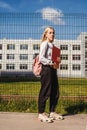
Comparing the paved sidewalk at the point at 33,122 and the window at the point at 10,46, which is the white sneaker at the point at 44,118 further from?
the window at the point at 10,46

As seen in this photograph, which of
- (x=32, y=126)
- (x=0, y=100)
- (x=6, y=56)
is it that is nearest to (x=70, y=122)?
(x=32, y=126)

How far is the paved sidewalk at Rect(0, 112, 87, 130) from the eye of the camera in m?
8.55

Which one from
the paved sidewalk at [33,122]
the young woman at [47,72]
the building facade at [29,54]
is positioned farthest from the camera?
the building facade at [29,54]

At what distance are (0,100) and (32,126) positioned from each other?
10.7 feet

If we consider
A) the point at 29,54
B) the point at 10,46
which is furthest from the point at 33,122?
the point at 29,54

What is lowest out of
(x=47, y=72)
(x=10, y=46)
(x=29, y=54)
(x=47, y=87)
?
(x=47, y=87)

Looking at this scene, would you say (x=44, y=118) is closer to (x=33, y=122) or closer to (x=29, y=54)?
(x=33, y=122)

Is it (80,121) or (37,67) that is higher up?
(37,67)

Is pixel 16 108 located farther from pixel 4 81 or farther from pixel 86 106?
pixel 4 81

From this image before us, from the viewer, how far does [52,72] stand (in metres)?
9.16

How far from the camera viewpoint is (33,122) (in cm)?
909

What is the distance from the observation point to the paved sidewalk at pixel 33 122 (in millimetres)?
8547

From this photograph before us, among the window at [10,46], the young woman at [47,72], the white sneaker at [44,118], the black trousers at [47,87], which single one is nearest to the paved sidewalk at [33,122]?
the white sneaker at [44,118]

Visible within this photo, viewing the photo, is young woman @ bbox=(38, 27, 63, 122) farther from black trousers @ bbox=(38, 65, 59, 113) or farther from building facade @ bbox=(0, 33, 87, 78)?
building facade @ bbox=(0, 33, 87, 78)
